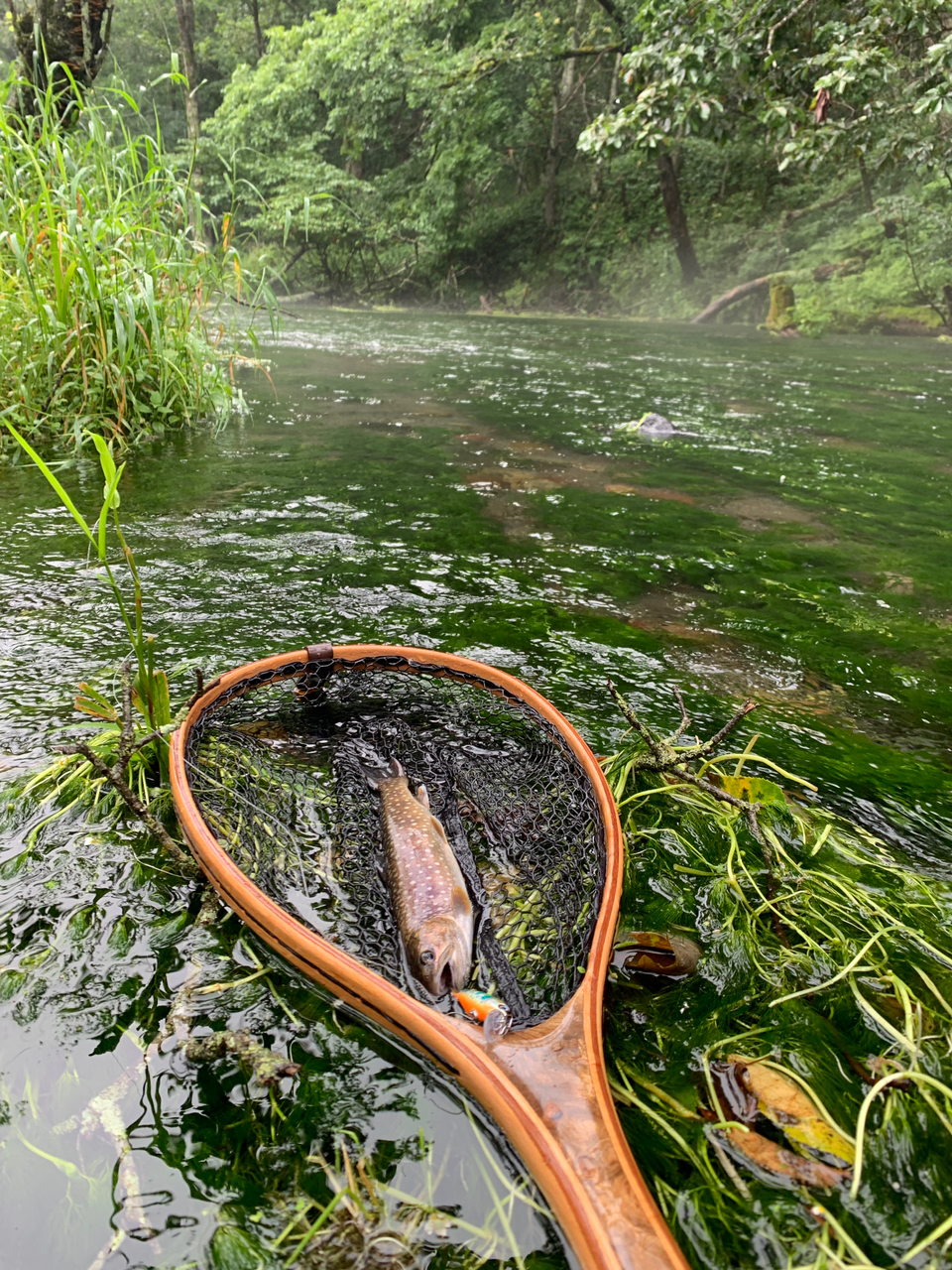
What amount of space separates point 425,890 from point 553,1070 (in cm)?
68

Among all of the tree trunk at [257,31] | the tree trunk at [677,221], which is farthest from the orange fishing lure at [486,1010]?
the tree trunk at [257,31]

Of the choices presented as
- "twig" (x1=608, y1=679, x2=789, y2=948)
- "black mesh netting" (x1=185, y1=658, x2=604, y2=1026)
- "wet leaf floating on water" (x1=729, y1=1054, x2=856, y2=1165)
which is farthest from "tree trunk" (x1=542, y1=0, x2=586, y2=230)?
"wet leaf floating on water" (x1=729, y1=1054, x2=856, y2=1165)

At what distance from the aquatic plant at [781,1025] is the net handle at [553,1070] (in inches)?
10.1

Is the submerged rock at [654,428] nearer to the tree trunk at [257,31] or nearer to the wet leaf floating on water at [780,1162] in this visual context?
the wet leaf floating on water at [780,1162]

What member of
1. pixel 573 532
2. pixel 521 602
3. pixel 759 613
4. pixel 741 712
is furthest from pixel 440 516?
pixel 741 712

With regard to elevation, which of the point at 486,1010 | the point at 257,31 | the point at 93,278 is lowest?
the point at 486,1010

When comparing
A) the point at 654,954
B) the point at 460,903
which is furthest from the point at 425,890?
the point at 654,954

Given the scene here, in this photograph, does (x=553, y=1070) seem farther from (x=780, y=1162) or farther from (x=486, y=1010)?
(x=780, y=1162)

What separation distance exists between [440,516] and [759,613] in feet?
7.67

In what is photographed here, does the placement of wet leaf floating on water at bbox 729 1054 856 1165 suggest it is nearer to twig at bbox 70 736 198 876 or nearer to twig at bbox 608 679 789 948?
twig at bbox 608 679 789 948

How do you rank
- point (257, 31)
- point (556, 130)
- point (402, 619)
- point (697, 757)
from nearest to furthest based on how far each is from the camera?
1. point (697, 757)
2. point (402, 619)
3. point (556, 130)
4. point (257, 31)

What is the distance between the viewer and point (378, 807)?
238 cm

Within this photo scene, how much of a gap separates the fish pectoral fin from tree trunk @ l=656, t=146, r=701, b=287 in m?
24.5

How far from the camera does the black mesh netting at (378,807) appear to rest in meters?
1.86
